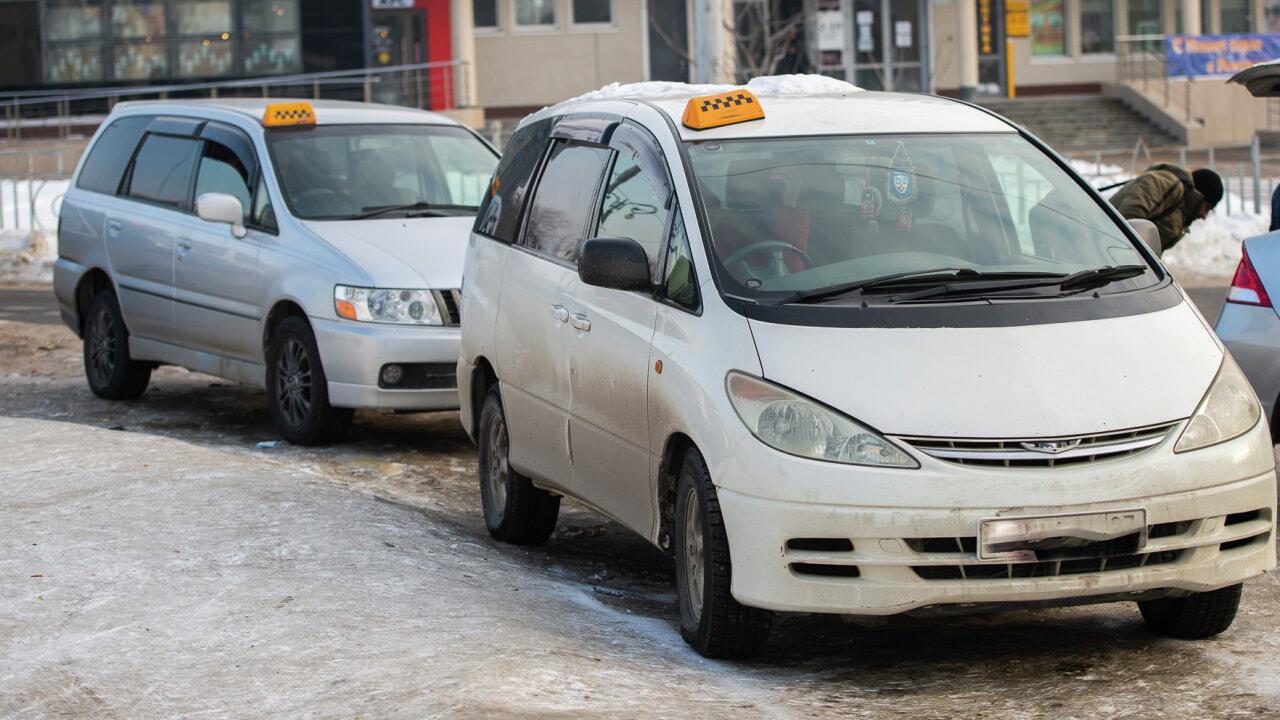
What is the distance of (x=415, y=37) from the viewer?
34656mm

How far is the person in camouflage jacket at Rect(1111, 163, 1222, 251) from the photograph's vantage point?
9727mm

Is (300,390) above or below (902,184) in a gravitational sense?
below

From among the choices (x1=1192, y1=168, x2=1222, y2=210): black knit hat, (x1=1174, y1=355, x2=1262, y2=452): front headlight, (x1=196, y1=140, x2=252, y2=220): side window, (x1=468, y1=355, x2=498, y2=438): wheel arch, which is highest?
(x1=196, y1=140, x2=252, y2=220): side window

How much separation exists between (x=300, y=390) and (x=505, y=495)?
2.52 meters

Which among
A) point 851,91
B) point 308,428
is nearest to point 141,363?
point 308,428

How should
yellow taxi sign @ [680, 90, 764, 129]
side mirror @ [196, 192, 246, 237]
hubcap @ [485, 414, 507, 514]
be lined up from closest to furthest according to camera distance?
yellow taxi sign @ [680, 90, 764, 129] < hubcap @ [485, 414, 507, 514] < side mirror @ [196, 192, 246, 237]

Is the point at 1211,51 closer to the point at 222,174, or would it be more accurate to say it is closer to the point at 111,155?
the point at 111,155

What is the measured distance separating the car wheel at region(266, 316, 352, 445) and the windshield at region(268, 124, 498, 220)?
77 centimetres

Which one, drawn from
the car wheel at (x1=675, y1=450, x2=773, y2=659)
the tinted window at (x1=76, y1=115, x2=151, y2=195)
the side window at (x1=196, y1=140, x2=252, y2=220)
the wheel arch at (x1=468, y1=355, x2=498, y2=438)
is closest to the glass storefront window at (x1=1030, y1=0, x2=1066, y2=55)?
the tinted window at (x1=76, y1=115, x2=151, y2=195)

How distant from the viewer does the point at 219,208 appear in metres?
9.33

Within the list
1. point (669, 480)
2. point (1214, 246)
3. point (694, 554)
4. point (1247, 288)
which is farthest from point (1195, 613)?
Result: point (1214, 246)

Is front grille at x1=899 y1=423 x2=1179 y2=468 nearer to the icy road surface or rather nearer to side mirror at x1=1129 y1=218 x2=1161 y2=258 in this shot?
the icy road surface

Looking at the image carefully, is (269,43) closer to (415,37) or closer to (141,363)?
(415,37)

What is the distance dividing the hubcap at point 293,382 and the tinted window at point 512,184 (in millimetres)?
2093
